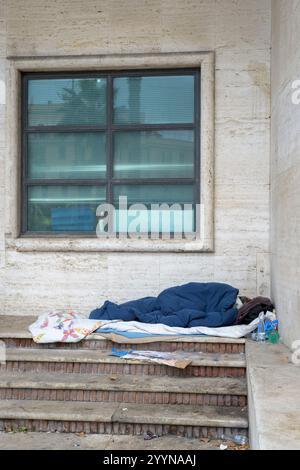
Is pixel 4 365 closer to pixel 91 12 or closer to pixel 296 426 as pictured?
pixel 296 426

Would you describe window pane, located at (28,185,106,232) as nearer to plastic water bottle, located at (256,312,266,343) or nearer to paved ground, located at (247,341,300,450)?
plastic water bottle, located at (256,312,266,343)

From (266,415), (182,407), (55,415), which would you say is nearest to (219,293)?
(182,407)

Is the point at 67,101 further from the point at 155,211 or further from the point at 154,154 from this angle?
the point at 155,211

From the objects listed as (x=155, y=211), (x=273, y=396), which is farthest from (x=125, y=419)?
(x=155, y=211)

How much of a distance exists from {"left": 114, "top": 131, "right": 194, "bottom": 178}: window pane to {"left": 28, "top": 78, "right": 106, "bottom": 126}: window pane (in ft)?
1.22

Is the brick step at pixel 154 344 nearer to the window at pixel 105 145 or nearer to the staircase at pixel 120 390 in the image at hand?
the staircase at pixel 120 390

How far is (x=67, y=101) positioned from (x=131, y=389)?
332cm

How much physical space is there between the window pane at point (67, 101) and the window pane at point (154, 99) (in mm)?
194

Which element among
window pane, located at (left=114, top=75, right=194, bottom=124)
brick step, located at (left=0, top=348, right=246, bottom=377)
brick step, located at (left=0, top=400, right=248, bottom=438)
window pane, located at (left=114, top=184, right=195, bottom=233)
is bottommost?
brick step, located at (left=0, top=400, right=248, bottom=438)

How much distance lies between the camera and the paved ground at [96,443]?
142 inches

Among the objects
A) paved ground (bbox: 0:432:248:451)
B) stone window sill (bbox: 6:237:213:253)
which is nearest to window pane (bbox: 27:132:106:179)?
stone window sill (bbox: 6:237:213:253)

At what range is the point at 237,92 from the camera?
18.5 feet

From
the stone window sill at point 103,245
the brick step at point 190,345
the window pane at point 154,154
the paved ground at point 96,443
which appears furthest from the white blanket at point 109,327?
the window pane at point 154,154

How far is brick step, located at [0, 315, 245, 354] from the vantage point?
4.64 meters
